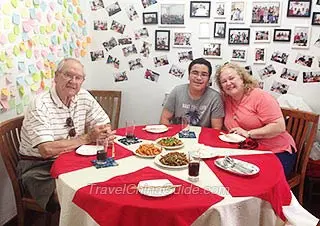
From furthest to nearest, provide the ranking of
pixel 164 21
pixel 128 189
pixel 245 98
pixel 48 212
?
pixel 164 21 < pixel 245 98 < pixel 48 212 < pixel 128 189

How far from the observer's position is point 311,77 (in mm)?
3018

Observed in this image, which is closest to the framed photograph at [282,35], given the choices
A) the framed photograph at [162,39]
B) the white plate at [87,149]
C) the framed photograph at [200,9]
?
the framed photograph at [200,9]

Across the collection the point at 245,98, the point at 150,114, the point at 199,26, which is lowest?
the point at 150,114

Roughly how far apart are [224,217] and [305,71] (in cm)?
202

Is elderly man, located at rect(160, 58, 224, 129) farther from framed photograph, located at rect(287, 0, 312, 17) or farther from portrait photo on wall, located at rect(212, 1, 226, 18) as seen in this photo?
framed photograph, located at rect(287, 0, 312, 17)

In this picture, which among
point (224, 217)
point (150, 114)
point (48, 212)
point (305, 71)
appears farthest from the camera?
point (150, 114)

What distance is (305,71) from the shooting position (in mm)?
3023

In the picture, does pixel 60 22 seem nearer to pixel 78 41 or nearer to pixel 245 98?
pixel 78 41

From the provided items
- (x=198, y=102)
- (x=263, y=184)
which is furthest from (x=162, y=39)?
(x=263, y=184)

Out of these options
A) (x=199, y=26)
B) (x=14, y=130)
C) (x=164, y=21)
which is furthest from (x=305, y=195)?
(x=14, y=130)

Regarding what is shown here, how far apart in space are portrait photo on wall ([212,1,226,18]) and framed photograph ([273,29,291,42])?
483 mm

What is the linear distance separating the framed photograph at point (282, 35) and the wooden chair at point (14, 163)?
2230 millimetres

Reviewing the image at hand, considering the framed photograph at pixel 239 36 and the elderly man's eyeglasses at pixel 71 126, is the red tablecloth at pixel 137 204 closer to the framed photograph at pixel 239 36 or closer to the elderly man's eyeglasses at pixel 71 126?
the elderly man's eyeglasses at pixel 71 126

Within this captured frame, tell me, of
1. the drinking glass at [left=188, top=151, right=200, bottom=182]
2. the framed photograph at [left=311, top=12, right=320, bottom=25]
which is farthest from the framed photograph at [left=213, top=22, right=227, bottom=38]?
the drinking glass at [left=188, top=151, right=200, bottom=182]
